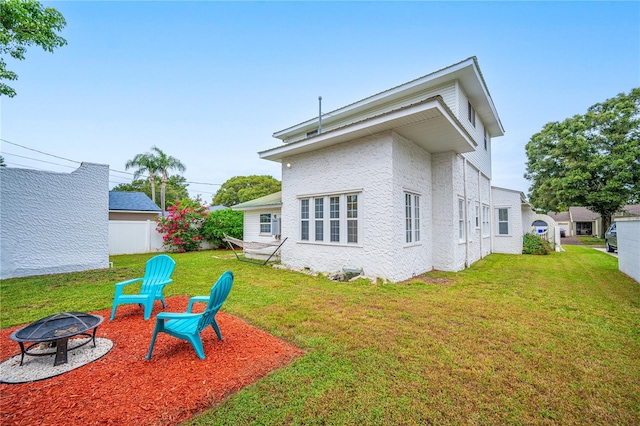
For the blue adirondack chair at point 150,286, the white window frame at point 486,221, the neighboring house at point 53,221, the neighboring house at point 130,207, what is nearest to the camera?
the blue adirondack chair at point 150,286

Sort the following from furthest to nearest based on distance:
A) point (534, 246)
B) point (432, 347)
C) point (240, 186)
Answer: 1. point (240, 186)
2. point (534, 246)
3. point (432, 347)

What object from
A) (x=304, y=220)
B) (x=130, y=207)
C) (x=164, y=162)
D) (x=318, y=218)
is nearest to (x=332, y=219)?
(x=318, y=218)

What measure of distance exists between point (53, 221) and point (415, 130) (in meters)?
11.7

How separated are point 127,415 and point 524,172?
111 ft

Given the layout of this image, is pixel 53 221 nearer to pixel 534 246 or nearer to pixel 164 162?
pixel 164 162

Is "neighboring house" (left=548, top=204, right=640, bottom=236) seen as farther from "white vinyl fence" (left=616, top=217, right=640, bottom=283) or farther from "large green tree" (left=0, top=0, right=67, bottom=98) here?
"large green tree" (left=0, top=0, right=67, bottom=98)

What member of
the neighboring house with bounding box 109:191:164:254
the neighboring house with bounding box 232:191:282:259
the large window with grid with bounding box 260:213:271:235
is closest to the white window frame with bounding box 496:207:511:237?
the neighboring house with bounding box 232:191:282:259

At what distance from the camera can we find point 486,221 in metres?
13.2

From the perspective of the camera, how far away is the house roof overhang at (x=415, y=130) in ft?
19.3

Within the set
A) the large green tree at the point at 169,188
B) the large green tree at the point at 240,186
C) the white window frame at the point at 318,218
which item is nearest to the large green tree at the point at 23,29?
the white window frame at the point at 318,218

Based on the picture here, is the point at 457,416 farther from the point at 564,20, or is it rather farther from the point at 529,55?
the point at 529,55

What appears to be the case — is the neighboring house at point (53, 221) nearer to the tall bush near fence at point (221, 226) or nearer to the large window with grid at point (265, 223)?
the large window with grid at point (265, 223)

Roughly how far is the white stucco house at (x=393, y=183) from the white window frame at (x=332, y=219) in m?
0.03

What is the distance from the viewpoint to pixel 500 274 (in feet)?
26.9
